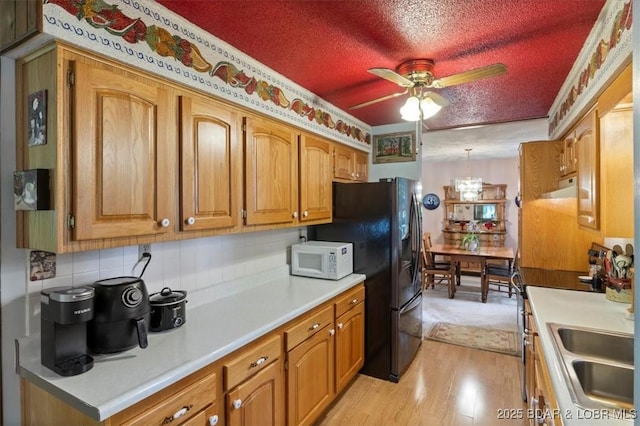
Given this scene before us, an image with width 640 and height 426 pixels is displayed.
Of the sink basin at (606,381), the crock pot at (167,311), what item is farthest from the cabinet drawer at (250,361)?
the sink basin at (606,381)

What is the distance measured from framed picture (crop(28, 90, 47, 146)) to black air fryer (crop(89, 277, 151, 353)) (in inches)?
23.8

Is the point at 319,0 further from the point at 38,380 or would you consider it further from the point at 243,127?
the point at 38,380

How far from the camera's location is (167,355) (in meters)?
1.29

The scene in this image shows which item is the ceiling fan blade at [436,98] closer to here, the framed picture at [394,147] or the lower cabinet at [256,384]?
the framed picture at [394,147]

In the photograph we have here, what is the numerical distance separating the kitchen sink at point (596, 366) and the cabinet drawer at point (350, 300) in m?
1.24

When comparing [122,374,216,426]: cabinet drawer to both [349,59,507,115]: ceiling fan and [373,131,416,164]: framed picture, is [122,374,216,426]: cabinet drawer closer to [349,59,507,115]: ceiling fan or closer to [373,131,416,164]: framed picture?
[349,59,507,115]: ceiling fan

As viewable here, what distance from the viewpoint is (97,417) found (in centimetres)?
95

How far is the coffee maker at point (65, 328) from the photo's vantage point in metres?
1.12

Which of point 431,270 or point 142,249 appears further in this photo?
point 431,270

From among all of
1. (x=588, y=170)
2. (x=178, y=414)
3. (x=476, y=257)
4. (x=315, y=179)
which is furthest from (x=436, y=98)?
(x=476, y=257)

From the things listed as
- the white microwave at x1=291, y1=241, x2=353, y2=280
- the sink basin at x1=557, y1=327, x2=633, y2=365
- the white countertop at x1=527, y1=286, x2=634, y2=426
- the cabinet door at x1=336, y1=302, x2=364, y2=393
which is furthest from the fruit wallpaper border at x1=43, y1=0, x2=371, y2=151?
the sink basin at x1=557, y1=327, x2=633, y2=365

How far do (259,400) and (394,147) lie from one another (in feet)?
9.16

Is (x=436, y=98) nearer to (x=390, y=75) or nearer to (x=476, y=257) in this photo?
(x=390, y=75)

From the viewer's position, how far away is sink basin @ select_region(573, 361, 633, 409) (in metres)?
1.24
